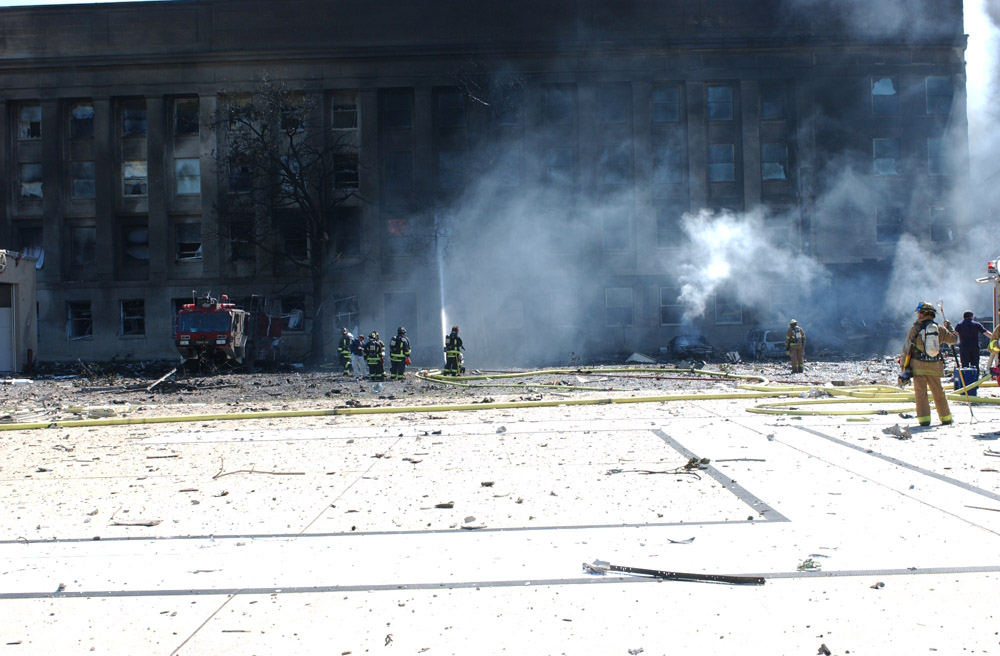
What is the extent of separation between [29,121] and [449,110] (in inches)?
775

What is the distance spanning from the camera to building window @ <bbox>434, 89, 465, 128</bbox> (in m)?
34.0

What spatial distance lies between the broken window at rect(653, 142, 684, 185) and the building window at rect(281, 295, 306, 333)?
17.0m

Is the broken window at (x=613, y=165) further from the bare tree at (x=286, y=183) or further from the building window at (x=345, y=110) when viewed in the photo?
the building window at (x=345, y=110)

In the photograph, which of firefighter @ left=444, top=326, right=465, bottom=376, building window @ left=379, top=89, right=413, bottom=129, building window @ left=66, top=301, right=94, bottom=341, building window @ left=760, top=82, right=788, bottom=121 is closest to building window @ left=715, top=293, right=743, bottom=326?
building window @ left=760, top=82, right=788, bottom=121

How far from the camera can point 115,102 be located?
34.7 metres

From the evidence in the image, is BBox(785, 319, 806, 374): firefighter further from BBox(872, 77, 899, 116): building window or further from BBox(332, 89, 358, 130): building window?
BBox(332, 89, 358, 130): building window

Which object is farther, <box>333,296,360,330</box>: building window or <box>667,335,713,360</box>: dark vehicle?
<box>333,296,360,330</box>: building window

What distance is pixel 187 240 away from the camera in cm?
3466

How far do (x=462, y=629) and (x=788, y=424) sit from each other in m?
7.26

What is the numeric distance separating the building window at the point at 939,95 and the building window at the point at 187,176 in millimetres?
33456

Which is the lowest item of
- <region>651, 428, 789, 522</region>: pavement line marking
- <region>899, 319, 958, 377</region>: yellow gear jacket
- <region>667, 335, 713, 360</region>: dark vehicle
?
<region>651, 428, 789, 522</region>: pavement line marking

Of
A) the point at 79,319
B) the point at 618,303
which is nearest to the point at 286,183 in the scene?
the point at 79,319

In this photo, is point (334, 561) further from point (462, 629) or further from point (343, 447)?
point (343, 447)

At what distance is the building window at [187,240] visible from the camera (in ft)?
113
